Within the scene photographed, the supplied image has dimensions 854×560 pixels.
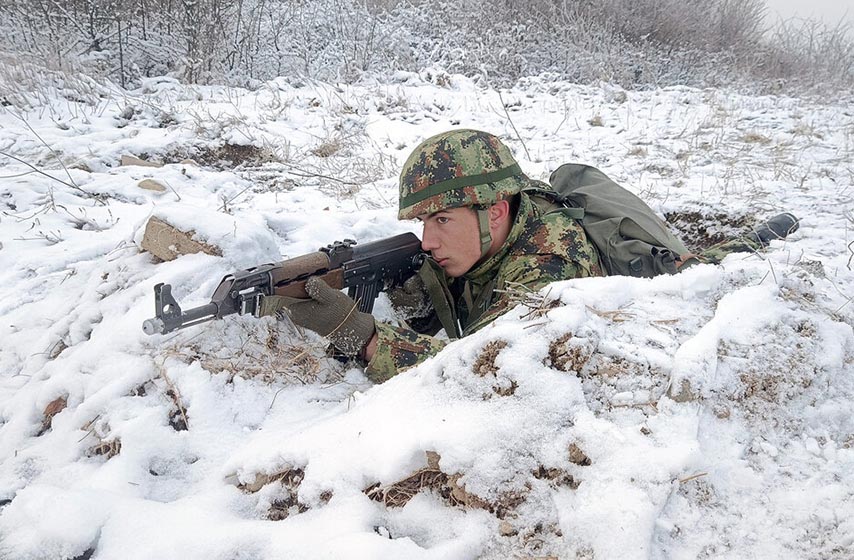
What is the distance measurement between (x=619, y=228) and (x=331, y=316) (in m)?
1.42

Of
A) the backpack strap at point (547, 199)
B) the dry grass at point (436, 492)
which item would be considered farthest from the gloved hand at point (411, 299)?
the dry grass at point (436, 492)

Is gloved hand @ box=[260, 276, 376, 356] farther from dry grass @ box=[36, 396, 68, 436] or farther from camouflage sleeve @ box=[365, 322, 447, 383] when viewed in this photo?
dry grass @ box=[36, 396, 68, 436]

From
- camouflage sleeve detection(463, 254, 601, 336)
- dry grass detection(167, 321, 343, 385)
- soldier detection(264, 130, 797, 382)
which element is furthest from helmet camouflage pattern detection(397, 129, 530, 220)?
dry grass detection(167, 321, 343, 385)

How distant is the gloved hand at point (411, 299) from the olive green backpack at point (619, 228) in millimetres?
717

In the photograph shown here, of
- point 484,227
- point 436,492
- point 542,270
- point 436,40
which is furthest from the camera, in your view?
point 436,40

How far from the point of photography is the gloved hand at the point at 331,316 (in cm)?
225

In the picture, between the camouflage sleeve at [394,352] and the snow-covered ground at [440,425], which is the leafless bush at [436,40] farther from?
the camouflage sleeve at [394,352]

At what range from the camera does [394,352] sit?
230 centimetres

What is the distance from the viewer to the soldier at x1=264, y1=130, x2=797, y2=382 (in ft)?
7.52

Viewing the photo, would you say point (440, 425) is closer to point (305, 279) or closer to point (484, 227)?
point (305, 279)

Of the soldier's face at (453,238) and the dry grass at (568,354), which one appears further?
the soldier's face at (453,238)

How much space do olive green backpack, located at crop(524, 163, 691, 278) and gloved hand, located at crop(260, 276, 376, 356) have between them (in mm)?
1077

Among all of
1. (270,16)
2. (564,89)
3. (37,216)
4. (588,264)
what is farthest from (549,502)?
(270,16)

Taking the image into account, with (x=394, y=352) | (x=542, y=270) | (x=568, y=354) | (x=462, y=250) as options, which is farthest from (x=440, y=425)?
(x=462, y=250)
